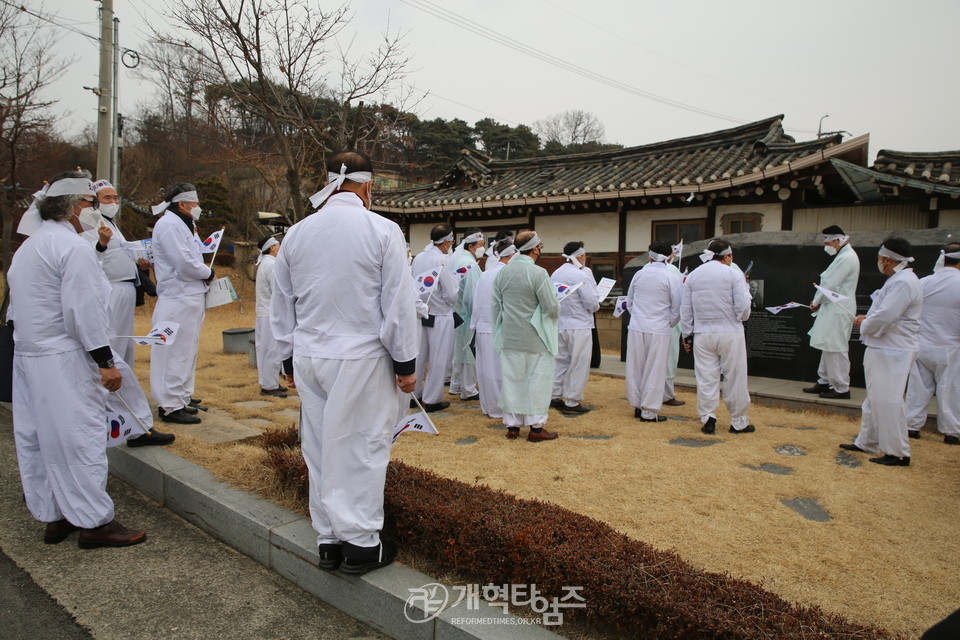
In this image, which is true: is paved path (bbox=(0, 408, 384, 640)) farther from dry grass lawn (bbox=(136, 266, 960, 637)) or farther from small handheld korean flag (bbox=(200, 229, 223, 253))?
small handheld korean flag (bbox=(200, 229, 223, 253))

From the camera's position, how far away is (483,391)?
6.93 m

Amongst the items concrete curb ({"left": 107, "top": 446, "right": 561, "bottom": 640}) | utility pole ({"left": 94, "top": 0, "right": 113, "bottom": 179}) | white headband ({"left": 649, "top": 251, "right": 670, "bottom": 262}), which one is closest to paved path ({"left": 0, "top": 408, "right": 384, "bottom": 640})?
concrete curb ({"left": 107, "top": 446, "right": 561, "bottom": 640})

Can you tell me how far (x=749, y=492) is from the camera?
4.42 metres

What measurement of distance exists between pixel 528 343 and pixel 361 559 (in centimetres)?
332

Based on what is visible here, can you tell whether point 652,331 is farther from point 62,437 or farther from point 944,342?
point 62,437

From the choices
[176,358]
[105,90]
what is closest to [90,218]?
[176,358]

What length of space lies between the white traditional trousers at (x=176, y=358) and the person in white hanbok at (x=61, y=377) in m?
2.01

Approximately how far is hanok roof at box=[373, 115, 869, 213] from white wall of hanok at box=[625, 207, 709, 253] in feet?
2.10

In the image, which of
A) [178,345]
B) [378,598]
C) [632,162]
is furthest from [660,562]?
[632,162]

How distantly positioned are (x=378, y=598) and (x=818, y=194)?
11646 millimetres

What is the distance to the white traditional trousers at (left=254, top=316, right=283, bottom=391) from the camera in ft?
25.0

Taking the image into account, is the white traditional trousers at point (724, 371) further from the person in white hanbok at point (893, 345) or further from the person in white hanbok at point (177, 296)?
the person in white hanbok at point (177, 296)

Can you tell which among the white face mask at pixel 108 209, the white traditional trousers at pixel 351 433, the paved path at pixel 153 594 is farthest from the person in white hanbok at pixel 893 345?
the white face mask at pixel 108 209

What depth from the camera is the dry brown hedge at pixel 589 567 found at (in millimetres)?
2223
